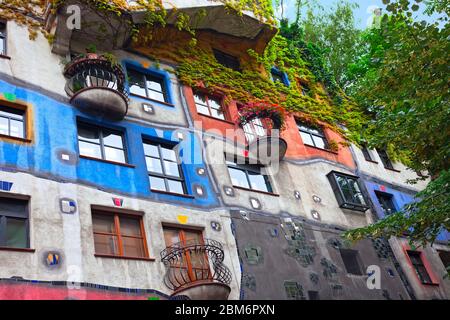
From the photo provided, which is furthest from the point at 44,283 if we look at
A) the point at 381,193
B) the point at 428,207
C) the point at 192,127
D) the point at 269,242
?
the point at 381,193

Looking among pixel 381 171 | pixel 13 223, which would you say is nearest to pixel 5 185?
pixel 13 223

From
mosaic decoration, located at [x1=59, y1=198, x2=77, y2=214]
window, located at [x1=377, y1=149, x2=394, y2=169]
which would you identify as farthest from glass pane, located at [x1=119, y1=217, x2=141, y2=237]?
window, located at [x1=377, y1=149, x2=394, y2=169]

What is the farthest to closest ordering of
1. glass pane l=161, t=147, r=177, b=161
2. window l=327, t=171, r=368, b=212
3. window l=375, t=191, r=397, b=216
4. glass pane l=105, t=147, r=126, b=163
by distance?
1. window l=375, t=191, r=397, b=216
2. window l=327, t=171, r=368, b=212
3. glass pane l=161, t=147, r=177, b=161
4. glass pane l=105, t=147, r=126, b=163

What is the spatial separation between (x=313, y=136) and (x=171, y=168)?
664 centimetres

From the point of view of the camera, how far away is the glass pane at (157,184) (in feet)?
34.6

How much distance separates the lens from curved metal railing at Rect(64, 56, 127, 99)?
1102 centimetres

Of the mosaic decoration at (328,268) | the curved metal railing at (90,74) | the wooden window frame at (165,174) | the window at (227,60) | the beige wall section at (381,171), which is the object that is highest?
the window at (227,60)

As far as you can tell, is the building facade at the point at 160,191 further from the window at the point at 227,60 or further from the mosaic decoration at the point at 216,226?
the window at the point at 227,60

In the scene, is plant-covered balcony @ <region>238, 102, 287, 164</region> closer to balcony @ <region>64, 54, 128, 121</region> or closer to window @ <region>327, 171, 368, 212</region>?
window @ <region>327, 171, 368, 212</region>

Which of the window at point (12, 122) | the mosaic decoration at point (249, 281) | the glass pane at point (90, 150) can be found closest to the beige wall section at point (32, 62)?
the window at point (12, 122)

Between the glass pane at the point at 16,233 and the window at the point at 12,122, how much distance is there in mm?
2026

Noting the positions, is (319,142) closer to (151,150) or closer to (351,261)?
(351,261)

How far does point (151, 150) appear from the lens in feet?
37.3

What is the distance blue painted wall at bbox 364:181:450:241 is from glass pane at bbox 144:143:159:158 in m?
7.43
